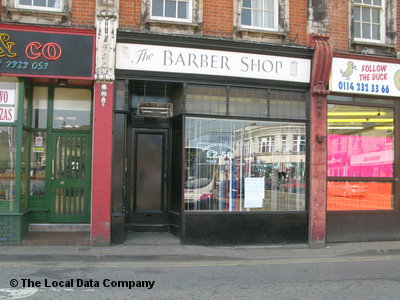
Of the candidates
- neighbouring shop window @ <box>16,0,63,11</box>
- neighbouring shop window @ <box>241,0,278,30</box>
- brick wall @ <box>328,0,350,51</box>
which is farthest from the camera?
brick wall @ <box>328,0,350,51</box>

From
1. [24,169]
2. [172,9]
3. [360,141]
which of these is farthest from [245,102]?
[24,169]

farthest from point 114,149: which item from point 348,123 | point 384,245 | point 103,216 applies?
point 384,245

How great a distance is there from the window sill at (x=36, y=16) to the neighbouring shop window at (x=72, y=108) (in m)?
1.66

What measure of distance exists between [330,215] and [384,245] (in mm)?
1450

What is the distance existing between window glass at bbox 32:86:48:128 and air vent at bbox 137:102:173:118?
2.31 m

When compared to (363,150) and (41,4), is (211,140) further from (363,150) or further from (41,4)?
(41,4)

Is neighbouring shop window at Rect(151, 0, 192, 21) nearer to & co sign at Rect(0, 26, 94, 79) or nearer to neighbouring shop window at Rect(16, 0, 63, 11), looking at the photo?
& co sign at Rect(0, 26, 94, 79)

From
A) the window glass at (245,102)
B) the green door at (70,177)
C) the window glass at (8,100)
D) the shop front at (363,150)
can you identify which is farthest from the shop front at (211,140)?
the window glass at (8,100)

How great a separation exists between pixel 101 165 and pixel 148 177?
66.4 inches

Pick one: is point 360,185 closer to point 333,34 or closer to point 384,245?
point 384,245

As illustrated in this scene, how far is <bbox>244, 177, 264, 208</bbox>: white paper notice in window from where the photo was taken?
945 cm

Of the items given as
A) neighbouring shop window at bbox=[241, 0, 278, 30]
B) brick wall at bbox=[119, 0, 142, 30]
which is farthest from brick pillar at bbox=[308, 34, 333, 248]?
brick wall at bbox=[119, 0, 142, 30]

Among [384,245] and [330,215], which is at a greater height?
[330,215]

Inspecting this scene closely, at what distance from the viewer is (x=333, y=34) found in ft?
32.6
